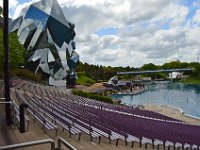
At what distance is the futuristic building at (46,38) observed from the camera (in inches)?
2948

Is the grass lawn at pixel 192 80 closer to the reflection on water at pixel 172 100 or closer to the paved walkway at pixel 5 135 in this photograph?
the reflection on water at pixel 172 100

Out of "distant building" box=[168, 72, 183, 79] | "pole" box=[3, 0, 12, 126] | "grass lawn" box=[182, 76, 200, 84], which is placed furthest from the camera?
"distant building" box=[168, 72, 183, 79]

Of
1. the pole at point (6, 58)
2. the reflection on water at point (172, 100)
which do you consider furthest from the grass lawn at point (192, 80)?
the pole at point (6, 58)

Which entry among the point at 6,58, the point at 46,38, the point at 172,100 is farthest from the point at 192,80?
the point at 6,58

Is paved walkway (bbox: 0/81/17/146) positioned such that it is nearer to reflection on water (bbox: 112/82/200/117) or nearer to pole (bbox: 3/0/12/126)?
pole (bbox: 3/0/12/126)

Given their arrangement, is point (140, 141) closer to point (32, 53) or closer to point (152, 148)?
point (152, 148)

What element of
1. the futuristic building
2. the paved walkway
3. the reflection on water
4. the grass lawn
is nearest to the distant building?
the grass lawn

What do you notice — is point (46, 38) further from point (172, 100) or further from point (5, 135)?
point (5, 135)

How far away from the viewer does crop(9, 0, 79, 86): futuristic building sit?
7488 cm

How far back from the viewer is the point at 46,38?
7606 centimetres

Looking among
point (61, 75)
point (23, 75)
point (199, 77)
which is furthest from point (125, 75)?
point (23, 75)

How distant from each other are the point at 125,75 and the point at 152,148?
145671mm

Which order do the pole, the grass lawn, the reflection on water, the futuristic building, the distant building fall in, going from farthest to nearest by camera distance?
1. the distant building
2. the grass lawn
3. the futuristic building
4. the reflection on water
5. the pole

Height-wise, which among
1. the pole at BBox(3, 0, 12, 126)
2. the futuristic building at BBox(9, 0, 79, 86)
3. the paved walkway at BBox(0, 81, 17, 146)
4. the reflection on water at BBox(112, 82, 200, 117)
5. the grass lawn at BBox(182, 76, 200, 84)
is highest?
the futuristic building at BBox(9, 0, 79, 86)
